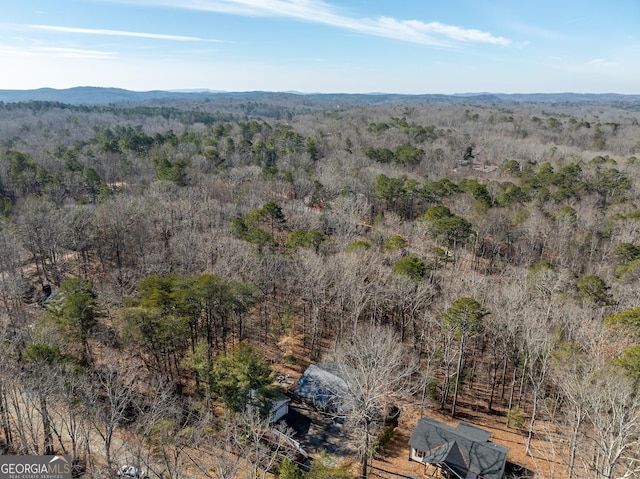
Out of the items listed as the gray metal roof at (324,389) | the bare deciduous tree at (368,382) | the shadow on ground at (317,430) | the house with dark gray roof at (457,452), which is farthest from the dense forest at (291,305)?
the house with dark gray roof at (457,452)

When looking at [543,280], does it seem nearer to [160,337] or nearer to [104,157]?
[160,337]

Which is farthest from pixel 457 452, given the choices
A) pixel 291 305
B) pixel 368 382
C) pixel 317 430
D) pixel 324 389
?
pixel 291 305

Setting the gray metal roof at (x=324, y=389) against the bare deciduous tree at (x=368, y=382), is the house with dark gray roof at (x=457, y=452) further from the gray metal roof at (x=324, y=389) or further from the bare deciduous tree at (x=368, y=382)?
the gray metal roof at (x=324, y=389)

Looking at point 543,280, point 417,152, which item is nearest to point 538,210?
point 543,280

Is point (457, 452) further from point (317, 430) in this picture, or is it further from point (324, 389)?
point (324, 389)

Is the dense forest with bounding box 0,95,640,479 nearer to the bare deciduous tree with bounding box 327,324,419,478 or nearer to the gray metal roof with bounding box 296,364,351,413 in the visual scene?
the bare deciduous tree with bounding box 327,324,419,478
